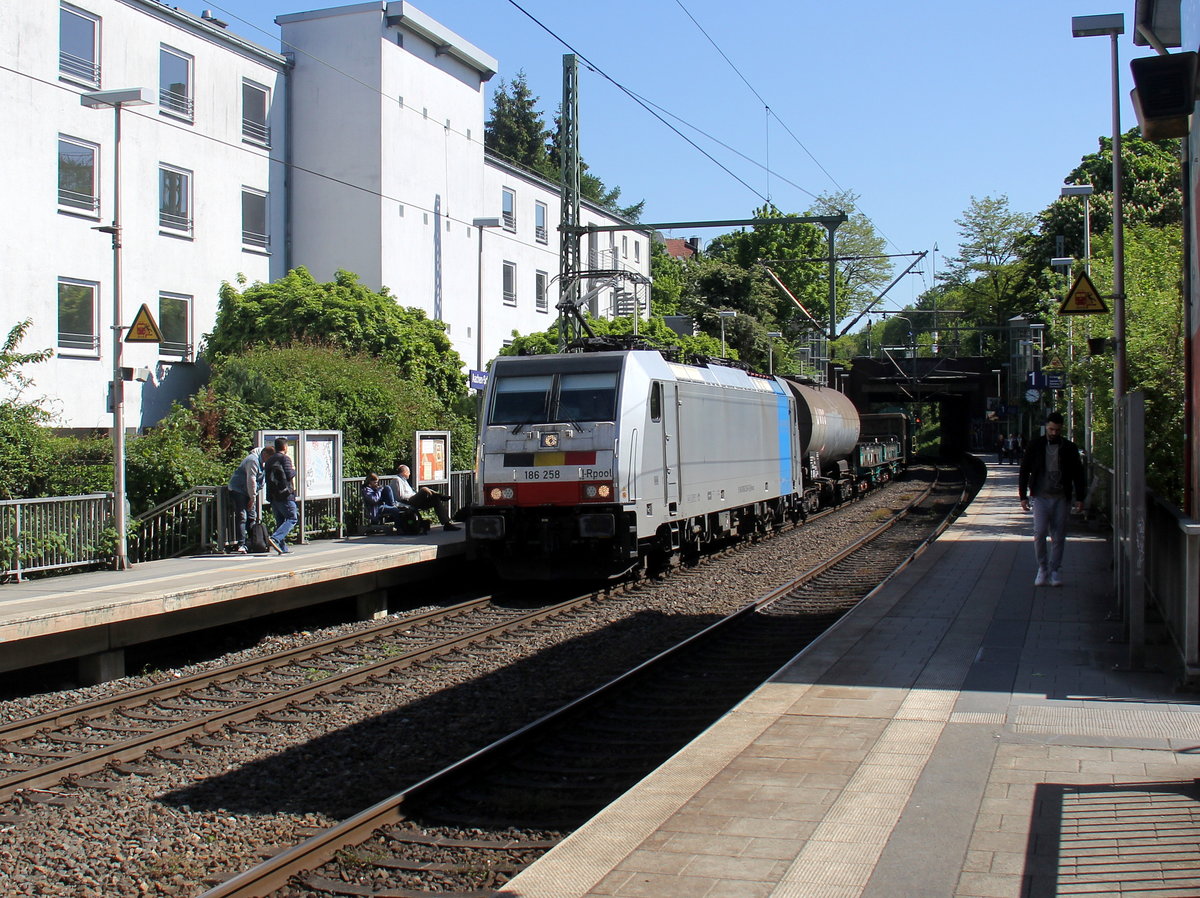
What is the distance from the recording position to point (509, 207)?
40531 mm

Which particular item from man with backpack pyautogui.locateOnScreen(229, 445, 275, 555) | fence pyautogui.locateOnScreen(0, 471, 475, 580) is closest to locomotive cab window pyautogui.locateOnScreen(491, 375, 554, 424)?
man with backpack pyautogui.locateOnScreen(229, 445, 275, 555)

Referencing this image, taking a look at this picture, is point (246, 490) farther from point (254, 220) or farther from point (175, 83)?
point (254, 220)

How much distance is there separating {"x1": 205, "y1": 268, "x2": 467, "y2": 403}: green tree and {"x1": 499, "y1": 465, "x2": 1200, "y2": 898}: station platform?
20242 mm

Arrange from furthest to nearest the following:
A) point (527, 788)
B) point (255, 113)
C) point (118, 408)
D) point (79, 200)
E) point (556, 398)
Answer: point (255, 113)
point (79, 200)
point (556, 398)
point (118, 408)
point (527, 788)

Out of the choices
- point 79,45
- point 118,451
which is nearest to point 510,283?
point 79,45

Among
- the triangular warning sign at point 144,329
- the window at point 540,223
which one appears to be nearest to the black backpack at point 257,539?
the triangular warning sign at point 144,329

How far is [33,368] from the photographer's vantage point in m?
24.9

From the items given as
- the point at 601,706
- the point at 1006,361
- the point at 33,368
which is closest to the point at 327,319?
the point at 33,368

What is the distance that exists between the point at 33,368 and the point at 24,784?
19.9m

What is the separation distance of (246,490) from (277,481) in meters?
0.44

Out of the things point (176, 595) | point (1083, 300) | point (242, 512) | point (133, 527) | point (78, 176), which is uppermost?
point (78, 176)

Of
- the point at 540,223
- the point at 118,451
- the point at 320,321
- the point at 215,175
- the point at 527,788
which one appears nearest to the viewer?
the point at 527,788

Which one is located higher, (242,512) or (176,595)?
(242,512)

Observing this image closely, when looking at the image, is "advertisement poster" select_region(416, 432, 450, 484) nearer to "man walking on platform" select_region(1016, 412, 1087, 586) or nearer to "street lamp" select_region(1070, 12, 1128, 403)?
"man walking on platform" select_region(1016, 412, 1087, 586)
